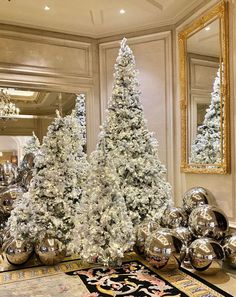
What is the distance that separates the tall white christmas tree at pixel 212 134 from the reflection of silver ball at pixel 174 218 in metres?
0.82

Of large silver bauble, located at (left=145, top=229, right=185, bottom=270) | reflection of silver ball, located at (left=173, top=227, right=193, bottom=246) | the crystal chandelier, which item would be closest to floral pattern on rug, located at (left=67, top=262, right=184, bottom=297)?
large silver bauble, located at (left=145, top=229, right=185, bottom=270)

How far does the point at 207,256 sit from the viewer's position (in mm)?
2758

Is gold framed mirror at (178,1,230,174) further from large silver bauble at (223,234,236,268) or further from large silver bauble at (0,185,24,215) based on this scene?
large silver bauble at (0,185,24,215)

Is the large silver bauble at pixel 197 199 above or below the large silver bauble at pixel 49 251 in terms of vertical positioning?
above

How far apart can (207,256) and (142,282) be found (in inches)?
26.5

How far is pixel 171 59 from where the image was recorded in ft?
15.5

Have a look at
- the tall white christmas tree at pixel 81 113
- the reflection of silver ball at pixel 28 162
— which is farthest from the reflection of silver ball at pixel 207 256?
the tall white christmas tree at pixel 81 113

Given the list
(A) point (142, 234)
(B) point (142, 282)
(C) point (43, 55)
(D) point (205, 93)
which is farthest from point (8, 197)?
(D) point (205, 93)

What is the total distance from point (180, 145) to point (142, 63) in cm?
159

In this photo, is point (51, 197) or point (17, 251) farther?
point (51, 197)

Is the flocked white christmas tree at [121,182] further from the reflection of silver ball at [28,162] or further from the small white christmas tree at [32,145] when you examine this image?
the small white christmas tree at [32,145]

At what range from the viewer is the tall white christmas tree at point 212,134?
12.3 ft

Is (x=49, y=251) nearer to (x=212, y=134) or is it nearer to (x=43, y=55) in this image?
(x=212, y=134)

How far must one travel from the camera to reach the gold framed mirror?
11.9ft
